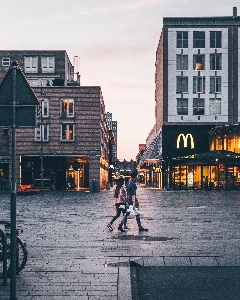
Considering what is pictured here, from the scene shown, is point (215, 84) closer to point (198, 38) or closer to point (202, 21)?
point (198, 38)

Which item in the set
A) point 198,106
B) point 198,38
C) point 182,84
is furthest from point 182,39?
point 198,106

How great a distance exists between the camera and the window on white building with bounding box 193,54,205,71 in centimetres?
6081

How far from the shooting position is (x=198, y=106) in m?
60.7

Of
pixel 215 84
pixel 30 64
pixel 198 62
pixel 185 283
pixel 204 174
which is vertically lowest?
pixel 204 174

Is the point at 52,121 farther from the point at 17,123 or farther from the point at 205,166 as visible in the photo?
the point at 17,123

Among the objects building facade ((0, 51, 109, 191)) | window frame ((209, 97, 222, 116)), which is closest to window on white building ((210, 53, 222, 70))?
window frame ((209, 97, 222, 116))

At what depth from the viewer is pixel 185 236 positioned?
1385 cm

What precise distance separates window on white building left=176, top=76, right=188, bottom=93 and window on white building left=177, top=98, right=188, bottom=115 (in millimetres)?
1040

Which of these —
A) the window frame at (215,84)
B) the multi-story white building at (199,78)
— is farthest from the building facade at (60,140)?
the window frame at (215,84)

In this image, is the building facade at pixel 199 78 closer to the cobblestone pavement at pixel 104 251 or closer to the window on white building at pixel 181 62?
the window on white building at pixel 181 62

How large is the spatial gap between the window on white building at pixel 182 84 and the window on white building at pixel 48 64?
15578 millimetres

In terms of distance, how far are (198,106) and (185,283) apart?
5370cm

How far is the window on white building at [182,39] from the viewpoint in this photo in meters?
60.9

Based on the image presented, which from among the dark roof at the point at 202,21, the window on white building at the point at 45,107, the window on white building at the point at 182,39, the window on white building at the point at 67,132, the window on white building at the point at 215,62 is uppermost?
the dark roof at the point at 202,21
